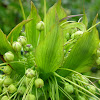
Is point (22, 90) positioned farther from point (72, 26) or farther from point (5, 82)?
point (72, 26)

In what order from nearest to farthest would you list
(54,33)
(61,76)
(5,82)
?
(54,33) < (5,82) < (61,76)

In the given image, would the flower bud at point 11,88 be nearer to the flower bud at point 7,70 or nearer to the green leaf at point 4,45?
the flower bud at point 7,70

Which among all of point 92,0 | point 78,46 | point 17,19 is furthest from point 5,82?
point 92,0

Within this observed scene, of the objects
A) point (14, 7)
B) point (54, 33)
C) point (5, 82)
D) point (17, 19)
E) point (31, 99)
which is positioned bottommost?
point (31, 99)

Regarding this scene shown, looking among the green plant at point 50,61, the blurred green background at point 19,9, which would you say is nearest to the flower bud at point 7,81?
the green plant at point 50,61

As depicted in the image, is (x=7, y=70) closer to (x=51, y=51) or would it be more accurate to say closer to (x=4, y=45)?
(x=4, y=45)

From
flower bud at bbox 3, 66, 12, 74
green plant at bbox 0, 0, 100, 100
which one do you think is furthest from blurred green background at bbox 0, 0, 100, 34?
flower bud at bbox 3, 66, 12, 74
